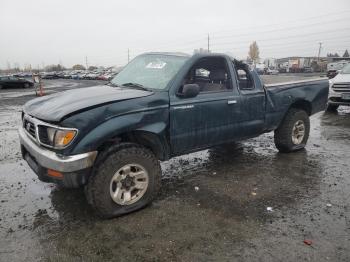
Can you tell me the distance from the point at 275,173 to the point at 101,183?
2895 millimetres

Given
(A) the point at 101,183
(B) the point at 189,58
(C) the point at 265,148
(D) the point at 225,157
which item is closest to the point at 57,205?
(A) the point at 101,183

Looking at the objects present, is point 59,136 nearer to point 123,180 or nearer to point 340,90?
point 123,180

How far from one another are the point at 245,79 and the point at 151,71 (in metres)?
1.66

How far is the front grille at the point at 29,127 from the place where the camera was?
148 inches

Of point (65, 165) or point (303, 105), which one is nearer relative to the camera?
point (65, 165)

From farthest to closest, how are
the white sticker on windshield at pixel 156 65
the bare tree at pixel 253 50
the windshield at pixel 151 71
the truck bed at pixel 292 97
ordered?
1. the bare tree at pixel 253 50
2. the truck bed at pixel 292 97
3. the white sticker on windshield at pixel 156 65
4. the windshield at pixel 151 71

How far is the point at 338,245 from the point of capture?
3.11 m

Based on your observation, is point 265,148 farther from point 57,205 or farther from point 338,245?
point 57,205

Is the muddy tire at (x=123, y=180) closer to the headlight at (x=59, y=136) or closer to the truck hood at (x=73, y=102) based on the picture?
the headlight at (x=59, y=136)

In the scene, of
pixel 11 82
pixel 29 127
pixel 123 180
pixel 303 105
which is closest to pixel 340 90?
pixel 303 105

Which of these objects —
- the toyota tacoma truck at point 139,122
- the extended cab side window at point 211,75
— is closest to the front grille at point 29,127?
the toyota tacoma truck at point 139,122

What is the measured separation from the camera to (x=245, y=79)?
5.33 m

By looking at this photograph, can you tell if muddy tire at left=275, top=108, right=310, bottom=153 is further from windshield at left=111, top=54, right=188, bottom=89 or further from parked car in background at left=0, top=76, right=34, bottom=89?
parked car in background at left=0, top=76, right=34, bottom=89

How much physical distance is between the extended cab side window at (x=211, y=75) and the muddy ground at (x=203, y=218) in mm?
1371
